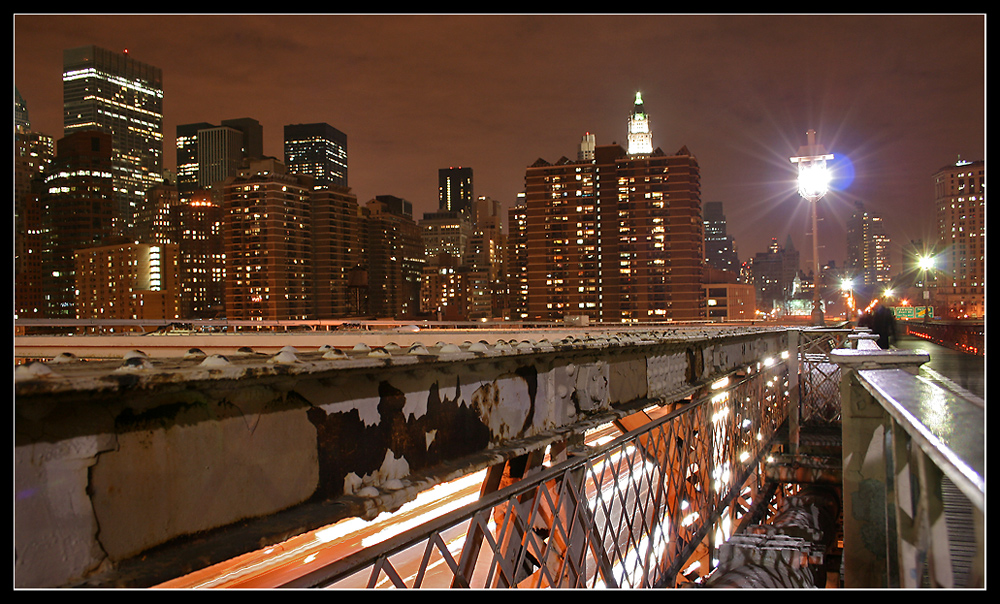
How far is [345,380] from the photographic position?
114 inches

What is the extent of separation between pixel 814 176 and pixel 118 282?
5245 inches

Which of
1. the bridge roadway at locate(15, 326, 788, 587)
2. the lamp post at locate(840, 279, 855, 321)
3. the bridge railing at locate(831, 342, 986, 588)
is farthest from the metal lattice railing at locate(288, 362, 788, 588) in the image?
the lamp post at locate(840, 279, 855, 321)

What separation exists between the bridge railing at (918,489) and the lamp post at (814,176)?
24442mm

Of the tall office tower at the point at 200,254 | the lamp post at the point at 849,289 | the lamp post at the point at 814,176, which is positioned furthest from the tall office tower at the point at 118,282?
the lamp post at the point at 814,176

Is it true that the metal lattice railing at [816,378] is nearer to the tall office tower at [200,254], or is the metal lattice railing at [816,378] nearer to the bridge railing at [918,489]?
the bridge railing at [918,489]

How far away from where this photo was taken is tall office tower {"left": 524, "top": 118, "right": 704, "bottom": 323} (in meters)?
158

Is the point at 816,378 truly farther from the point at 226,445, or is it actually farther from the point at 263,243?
the point at 263,243

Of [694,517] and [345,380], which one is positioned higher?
[345,380]

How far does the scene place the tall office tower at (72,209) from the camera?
480 feet

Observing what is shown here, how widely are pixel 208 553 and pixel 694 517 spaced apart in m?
6.66

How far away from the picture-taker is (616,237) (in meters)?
166
